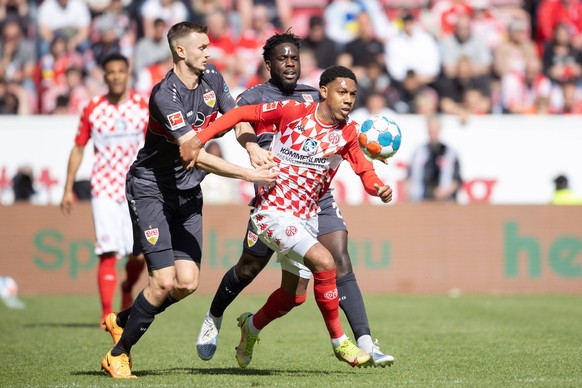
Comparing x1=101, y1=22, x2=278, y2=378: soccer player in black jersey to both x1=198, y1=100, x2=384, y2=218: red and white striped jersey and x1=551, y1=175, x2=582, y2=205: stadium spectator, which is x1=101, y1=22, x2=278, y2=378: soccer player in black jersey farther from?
x1=551, y1=175, x2=582, y2=205: stadium spectator

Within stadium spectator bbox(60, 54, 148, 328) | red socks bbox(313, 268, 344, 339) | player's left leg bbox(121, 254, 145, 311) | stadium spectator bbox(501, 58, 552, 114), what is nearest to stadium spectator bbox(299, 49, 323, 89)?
stadium spectator bbox(501, 58, 552, 114)

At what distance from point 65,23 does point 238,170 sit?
41.7 feet

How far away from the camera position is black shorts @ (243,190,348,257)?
28.3ft

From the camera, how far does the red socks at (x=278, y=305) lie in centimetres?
847

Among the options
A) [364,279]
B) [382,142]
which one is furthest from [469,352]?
[364,279]

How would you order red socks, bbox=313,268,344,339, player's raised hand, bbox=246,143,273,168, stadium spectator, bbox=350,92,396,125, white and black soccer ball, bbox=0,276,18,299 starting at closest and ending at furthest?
player's raised hand, bbox=246,143,273,168 < red socks, bbox=313,268,344,339 < white and black soccer ball, bbox=0,276,18,299 < stadium spectator, bbox=350,92,396,125

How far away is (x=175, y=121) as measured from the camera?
307 inches

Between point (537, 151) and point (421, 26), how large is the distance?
367 cm

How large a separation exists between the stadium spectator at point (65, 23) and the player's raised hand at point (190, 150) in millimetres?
12020

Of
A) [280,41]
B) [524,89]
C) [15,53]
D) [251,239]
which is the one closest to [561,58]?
[524,89]

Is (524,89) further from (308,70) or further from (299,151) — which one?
(299,151)

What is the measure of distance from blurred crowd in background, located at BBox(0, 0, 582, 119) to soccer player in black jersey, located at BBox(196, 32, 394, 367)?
27.0ft

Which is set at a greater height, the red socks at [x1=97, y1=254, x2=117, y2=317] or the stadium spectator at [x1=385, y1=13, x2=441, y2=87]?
the stadium spectator at [x1=385, y1=13, x2=441, y2=87]

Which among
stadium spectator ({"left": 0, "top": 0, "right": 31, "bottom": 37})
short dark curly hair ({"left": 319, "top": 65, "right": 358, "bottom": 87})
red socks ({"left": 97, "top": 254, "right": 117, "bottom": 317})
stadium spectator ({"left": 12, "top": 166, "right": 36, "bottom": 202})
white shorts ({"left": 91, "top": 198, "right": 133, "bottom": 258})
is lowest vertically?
red socks ({"left": 97, "top": 254, "right": 117, "bottom": 317})
